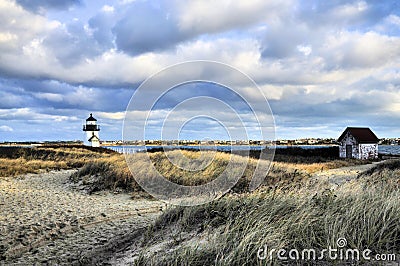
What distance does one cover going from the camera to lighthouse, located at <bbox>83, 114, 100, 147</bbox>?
5481 cm

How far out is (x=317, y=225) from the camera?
18.5 ft

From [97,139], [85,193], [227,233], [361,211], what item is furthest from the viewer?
[97,139]

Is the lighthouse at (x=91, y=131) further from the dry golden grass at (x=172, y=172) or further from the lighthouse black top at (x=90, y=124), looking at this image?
the dry golden grass at (x=172, y=172)

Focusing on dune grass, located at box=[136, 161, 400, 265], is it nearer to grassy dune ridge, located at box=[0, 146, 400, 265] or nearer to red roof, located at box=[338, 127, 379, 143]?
grassy dune ridge, located at box=[0, 146, 400, 265]

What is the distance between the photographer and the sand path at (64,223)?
6.68 m

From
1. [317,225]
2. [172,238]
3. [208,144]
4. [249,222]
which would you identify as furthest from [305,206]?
[208,144]

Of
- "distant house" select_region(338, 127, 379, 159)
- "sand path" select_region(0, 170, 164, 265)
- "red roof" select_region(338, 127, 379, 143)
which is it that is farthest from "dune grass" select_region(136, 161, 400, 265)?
"red roof" select_region(338, 127, 379, 143)

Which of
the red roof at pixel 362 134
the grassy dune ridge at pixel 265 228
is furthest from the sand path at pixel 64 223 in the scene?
the red roof at pixel 362 134

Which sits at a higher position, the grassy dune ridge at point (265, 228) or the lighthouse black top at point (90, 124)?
→ the lighthouse black top at point (90, 124)

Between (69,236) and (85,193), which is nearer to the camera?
(69,236)

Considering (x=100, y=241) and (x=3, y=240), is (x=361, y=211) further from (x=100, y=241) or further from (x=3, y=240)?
(x=3, y=240)

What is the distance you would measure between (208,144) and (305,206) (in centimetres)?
1767

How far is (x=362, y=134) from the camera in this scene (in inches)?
1630

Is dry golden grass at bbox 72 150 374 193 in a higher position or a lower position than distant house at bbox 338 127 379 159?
lower
